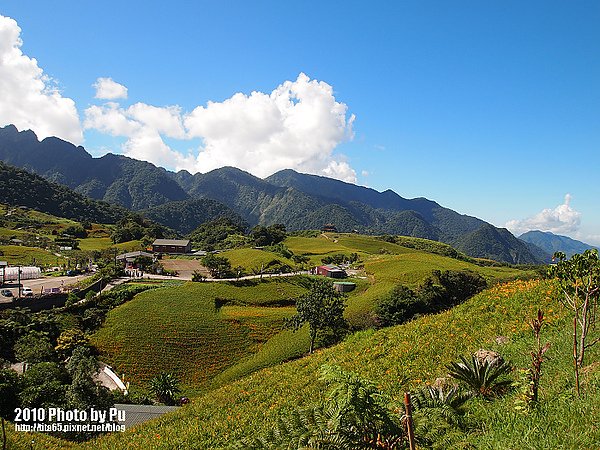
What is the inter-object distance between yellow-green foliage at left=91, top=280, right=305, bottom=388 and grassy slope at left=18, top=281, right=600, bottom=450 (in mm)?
20198

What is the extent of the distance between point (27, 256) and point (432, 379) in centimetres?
8889

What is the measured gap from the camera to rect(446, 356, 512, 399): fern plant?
742 cm

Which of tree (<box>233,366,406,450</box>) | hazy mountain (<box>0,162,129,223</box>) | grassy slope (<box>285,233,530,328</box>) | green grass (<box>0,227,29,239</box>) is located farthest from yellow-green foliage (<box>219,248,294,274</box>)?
hazy mountain (<box>0,162,129,223</box>)

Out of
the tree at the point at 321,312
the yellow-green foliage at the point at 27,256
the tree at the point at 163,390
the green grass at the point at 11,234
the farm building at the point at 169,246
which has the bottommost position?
the tree at the point at 163,390

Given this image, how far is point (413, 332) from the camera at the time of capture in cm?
1496

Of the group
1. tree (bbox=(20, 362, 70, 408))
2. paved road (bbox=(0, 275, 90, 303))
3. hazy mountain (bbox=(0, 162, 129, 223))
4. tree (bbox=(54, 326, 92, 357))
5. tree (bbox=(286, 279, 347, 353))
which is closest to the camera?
tree (bbox=(20, 362, 70, 408))

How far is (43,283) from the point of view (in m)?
57.5

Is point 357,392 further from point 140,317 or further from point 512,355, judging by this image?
point 140,317

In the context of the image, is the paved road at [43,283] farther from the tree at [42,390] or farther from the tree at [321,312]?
A: the tree at [321,312]

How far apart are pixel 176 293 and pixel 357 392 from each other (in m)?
48.4

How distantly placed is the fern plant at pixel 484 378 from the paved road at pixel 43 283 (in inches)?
2128

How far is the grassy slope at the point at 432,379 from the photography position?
5.35 m

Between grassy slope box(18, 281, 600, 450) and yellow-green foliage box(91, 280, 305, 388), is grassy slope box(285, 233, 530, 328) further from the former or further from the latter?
grassy slope box(18, 281, 600, 450)

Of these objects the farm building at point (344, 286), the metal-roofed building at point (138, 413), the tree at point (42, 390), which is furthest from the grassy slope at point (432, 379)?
the farm building at point (344, 286)
